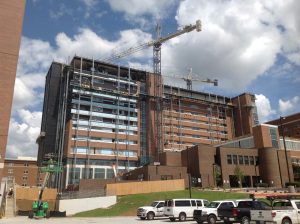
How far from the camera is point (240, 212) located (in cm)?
2388

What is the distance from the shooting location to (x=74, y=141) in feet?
326

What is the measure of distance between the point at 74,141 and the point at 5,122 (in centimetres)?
6073

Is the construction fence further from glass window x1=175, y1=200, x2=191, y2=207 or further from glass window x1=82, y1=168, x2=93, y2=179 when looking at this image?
glass window x1=82, y1=168, x2=93, y2=179

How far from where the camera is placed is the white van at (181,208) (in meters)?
31.1

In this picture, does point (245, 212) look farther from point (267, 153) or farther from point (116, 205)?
point (267, 153)

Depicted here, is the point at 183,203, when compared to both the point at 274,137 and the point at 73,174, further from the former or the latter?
the point at 73,174

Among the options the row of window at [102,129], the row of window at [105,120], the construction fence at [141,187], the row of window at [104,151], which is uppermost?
the row of window at [105,120]

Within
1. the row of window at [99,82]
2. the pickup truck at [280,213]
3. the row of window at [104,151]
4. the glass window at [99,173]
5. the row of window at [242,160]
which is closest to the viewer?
the pickup truck at [280,213]

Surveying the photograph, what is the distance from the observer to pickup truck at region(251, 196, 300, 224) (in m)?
20.4

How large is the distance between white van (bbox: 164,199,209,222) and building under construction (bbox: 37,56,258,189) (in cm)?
6261

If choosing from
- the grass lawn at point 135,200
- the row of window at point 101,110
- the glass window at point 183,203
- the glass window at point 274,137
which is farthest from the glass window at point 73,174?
the glass window at point 183,203

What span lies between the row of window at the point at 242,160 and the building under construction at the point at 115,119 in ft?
72.4

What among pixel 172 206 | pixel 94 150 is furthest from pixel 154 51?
pixel 172 206

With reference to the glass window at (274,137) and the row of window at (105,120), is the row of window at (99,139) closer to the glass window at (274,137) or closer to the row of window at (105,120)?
the row of window at (105,120)
